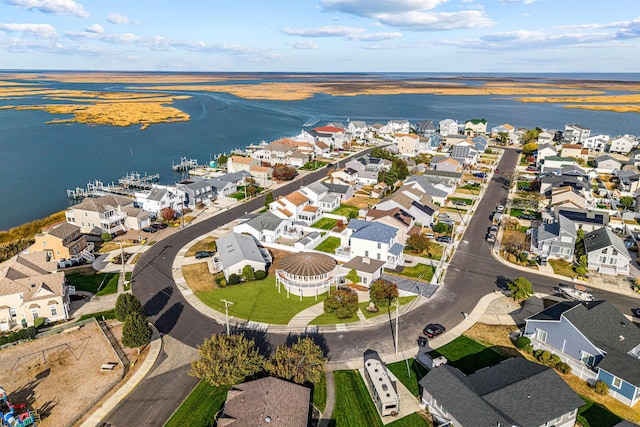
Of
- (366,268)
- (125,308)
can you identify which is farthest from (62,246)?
(366,268)

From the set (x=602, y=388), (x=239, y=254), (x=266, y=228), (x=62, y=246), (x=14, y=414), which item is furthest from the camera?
(x=266, y=228)

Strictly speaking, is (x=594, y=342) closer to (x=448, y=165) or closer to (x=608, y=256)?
(x=608, y=256)

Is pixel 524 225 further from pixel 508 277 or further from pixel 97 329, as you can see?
pixel 97 329

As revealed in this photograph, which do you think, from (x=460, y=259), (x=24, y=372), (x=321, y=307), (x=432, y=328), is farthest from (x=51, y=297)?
(x=460, y=259)

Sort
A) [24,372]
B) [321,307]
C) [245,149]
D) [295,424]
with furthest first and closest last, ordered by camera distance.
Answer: [245,149], [321,307], [24,372], [295,424]

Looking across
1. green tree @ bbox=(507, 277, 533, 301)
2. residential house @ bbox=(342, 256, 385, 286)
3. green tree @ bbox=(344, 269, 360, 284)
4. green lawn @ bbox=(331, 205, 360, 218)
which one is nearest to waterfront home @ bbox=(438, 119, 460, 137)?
green lawn @ bbox=(331, 205, 360, 218)
